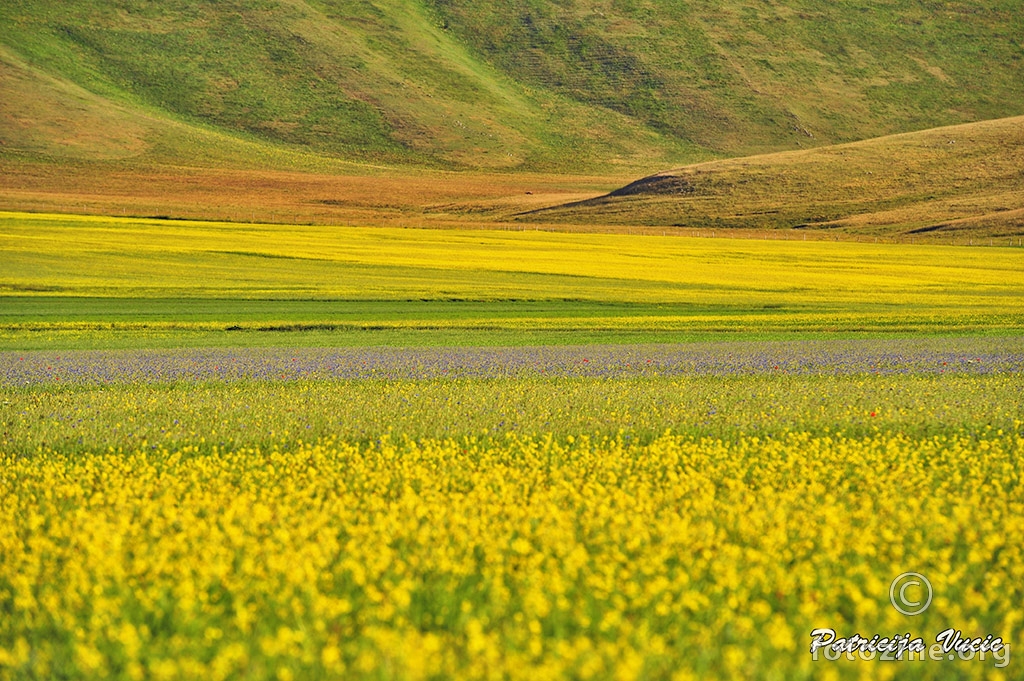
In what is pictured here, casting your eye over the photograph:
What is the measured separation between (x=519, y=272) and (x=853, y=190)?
89524mm

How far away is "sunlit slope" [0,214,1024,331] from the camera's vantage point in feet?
134

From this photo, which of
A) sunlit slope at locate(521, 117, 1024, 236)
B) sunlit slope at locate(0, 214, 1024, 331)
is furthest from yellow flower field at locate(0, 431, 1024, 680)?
sunlit slope at locate(521, 117, 1024, 236)

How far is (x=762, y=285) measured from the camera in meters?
47.8

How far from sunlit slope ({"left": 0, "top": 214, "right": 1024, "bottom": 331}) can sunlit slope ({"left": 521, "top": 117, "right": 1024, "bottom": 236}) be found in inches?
1764

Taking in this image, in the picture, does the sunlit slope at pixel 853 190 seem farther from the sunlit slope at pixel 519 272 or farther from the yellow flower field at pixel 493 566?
the yellow flower field at pixel 493 566

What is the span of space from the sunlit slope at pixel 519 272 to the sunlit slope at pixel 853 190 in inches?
1764

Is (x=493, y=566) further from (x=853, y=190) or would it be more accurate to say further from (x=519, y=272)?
(x=853, y=190)

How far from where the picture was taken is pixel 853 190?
429ft

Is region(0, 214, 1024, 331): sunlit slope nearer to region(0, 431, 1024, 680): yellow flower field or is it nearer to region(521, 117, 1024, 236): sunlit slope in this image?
region(0, 431, 1024, 680): yellow flower field

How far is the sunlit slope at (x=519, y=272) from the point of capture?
134 ft

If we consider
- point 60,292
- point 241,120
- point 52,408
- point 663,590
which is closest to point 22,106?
point 241,120

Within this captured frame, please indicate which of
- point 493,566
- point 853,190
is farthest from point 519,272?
point 853,190

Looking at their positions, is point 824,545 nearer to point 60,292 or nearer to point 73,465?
point 73,465

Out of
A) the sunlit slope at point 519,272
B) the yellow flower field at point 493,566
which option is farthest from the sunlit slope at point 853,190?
the yellow flower field at point 493,566
